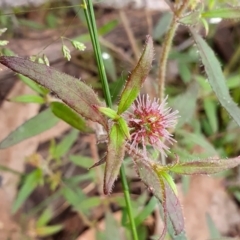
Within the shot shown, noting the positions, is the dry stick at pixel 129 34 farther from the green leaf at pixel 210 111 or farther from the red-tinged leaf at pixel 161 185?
the red-tinged leaf at pixel 161 185

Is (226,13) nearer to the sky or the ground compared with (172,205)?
nearer to the sky

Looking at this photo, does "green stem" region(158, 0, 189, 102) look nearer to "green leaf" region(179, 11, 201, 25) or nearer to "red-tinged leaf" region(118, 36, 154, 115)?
"green leaf" region(179, 11, 201, 25)

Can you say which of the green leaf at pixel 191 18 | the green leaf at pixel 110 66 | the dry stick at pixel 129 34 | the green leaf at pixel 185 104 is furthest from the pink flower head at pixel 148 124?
the dry stick at pixel 129 34

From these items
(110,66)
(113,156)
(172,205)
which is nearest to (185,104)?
(110,66)

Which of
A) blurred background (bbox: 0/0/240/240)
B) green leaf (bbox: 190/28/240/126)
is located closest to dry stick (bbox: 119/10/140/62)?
blurred background (bbox: 0/0/240/240)

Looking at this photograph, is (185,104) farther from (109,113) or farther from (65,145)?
(109,113)
